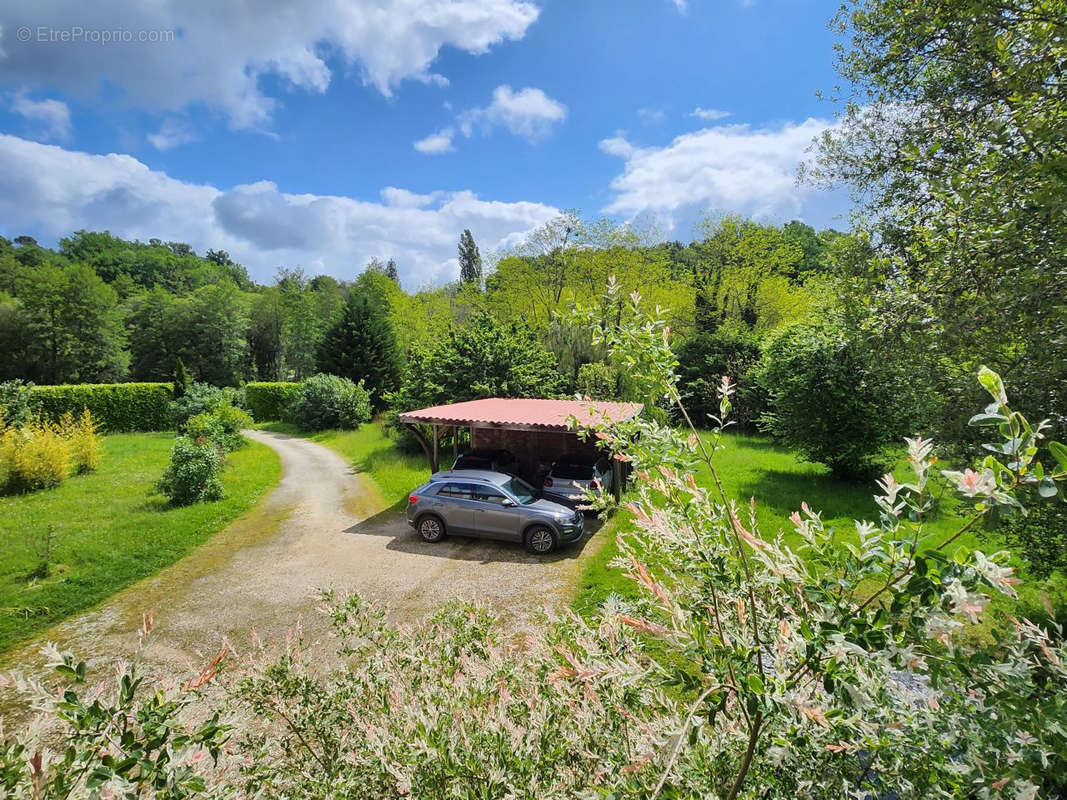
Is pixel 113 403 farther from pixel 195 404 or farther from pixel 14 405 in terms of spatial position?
pixel 14 405

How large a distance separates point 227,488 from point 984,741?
16682 millimetres

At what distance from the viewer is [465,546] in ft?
33.7

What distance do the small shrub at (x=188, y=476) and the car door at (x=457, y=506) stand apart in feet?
23.9

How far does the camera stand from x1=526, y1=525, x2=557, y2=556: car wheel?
9703mm

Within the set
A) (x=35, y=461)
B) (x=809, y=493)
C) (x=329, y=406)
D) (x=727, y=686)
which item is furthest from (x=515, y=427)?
(x=329, y=406)

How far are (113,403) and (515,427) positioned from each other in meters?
27.3

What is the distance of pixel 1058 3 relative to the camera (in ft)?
11.9

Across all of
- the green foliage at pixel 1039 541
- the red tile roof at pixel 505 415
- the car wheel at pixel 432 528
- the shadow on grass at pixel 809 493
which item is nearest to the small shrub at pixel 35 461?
the red tile roof at pixel 505 415

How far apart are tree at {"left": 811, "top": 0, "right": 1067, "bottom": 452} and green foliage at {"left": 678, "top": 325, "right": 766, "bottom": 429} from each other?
17.6m

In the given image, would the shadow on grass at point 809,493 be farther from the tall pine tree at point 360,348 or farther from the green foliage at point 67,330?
the green foliage at point 67,330

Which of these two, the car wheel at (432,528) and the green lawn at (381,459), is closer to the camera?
the car wheel at (432,528)

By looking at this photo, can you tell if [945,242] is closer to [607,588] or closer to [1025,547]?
[1025,547]

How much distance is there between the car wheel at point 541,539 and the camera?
9703 mm

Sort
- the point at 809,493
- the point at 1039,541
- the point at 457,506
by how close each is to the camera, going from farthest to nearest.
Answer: the point at 809,493, the point at 457,506, the point at 1039,541
